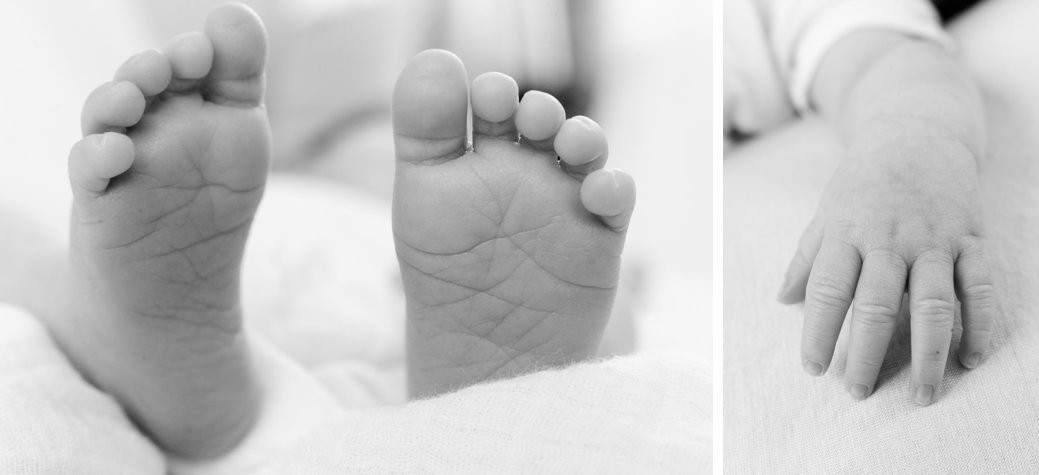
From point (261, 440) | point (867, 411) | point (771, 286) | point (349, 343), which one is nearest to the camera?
point (867, 411)

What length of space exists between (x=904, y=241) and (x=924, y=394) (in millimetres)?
81

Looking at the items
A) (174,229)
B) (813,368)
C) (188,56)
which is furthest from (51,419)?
(813,368)

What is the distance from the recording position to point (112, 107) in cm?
52

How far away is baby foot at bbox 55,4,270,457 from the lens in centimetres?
54

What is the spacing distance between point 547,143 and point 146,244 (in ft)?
0.85

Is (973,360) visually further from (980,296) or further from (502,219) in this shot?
(502,219)

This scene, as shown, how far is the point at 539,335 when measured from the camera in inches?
22.3

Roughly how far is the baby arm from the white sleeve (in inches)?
3.0

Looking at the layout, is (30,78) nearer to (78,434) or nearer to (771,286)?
(78,434)

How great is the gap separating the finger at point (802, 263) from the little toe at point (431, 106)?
0.21 m

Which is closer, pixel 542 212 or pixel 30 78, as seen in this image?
pixel 542 212

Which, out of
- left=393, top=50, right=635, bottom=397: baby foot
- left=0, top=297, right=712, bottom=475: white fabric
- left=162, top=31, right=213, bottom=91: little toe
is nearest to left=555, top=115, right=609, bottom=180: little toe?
left=393, top=50, right=635, bottom=397: baby foot

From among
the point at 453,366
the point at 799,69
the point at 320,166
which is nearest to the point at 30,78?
the point at 320,166

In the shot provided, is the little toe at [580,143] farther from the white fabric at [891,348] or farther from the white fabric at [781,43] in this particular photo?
the white fabric at [781,43]
